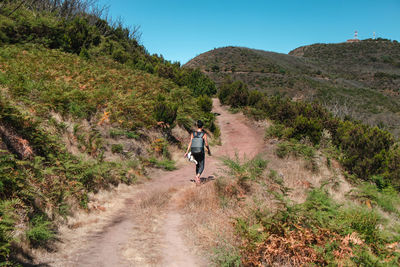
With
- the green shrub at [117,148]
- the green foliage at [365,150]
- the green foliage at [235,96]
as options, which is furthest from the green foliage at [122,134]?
the green foliage at [235,96]

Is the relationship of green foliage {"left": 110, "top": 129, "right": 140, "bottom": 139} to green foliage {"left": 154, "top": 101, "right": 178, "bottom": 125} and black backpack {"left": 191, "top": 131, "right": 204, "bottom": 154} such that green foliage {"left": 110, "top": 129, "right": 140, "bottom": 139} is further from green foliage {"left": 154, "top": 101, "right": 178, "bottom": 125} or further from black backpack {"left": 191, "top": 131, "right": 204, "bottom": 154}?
black backpack {"left": 191, "top": 131, "right": 204, "bottom": 154}

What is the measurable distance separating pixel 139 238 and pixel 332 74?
70.9 metres

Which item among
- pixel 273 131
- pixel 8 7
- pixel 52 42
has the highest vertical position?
pixel 8 7

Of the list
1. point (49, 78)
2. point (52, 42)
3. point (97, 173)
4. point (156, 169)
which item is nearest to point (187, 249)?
point (97, 173)

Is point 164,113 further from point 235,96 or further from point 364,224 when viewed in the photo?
point 235,96

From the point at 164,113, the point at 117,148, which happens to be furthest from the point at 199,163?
the point at 164,113

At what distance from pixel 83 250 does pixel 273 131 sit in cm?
1191

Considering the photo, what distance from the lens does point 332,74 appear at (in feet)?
217

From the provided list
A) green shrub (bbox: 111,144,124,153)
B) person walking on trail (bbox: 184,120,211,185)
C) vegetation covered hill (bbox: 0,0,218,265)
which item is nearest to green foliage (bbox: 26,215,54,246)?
vegetation covered hill (bbox: 0,0,218,265)

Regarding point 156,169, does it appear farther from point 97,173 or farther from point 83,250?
point 83,250

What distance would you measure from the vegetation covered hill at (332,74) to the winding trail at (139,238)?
26.2m

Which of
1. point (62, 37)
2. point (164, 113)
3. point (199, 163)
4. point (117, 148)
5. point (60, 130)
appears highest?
point (62, 37)

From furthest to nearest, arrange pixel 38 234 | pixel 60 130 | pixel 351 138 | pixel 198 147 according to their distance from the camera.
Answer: pixel 351 138 < pixel 60 130 < pixel 198 147 < pixel 38 234

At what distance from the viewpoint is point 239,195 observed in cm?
626
